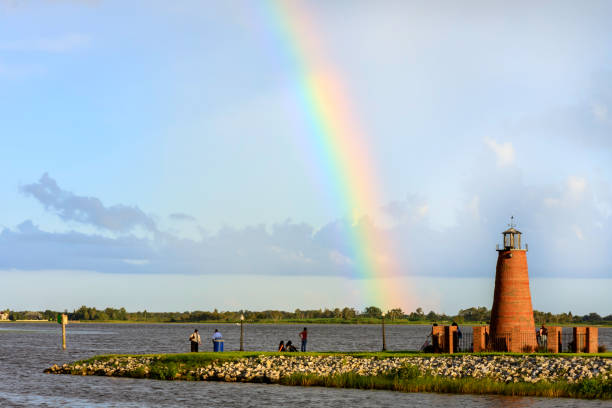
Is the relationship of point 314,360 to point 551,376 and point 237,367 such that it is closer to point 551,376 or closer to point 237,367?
point 237,367

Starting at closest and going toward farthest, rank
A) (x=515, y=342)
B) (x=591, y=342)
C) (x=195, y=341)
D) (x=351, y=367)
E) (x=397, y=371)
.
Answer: (x=397, y=371) → (x=351, y=367) → (x=515, y=342) → (x=591, y=342) → (x=195, y=341)

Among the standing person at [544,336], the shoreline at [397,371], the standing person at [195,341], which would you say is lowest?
the shoreline at [397,371]

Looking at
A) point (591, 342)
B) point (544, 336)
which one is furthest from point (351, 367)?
point (591, 342)

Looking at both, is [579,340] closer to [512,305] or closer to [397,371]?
[512,305]

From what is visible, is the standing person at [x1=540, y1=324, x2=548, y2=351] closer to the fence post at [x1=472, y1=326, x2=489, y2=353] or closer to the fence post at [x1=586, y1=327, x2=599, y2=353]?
the fence post at [x1=586, y1=327, x2=599, y2=353]

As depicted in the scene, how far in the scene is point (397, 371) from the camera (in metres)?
50.5

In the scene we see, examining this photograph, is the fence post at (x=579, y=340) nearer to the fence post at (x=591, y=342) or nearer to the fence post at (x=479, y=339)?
the fence post at (x=591, y=342)

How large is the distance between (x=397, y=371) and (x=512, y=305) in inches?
433

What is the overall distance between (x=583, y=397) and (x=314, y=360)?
60.4 feet

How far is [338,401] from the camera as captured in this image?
44.2m

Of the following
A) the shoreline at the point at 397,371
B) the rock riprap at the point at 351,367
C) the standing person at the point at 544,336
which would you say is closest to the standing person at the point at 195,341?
the shoreline at the point at 397,371

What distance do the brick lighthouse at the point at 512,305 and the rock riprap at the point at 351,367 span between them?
13.9 ft

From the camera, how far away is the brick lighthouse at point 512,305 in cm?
5631

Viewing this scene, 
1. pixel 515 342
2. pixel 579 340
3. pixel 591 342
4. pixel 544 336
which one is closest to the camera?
pixel 515 342
